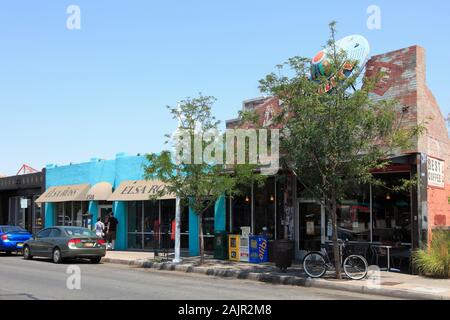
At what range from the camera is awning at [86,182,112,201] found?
26609 millimetres

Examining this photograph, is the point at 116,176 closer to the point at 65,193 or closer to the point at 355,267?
the point at 65,193

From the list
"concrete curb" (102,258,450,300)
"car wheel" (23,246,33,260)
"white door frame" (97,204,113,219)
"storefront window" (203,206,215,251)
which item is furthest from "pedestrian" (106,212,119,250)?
"storefront window" (203,206,215,251)

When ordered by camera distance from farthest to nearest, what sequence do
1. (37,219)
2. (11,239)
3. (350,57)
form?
1. (37,219)
2. (11,239)
3. (350,57)

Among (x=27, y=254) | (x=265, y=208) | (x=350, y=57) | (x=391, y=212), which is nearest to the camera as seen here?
(x=391, y=212)

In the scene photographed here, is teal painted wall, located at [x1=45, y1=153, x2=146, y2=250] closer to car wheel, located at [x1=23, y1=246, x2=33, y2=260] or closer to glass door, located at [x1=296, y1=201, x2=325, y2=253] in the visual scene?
car wheel, located at [x1=23, y1=246, x2=33, y2=260]

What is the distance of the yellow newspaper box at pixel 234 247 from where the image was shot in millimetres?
19859

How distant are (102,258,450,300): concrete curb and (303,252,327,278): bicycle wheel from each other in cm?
44

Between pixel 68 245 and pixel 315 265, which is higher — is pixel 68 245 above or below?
above

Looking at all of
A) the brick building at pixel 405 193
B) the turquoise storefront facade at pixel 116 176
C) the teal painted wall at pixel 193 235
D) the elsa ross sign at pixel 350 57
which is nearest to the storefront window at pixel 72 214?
the turquoise storefront facade at pixel 116 176

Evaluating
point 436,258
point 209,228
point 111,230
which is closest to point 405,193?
point 436,258

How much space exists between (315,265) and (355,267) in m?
1.08

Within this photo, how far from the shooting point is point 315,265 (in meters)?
14.9

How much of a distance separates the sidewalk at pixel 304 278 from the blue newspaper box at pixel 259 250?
24.1 inches
